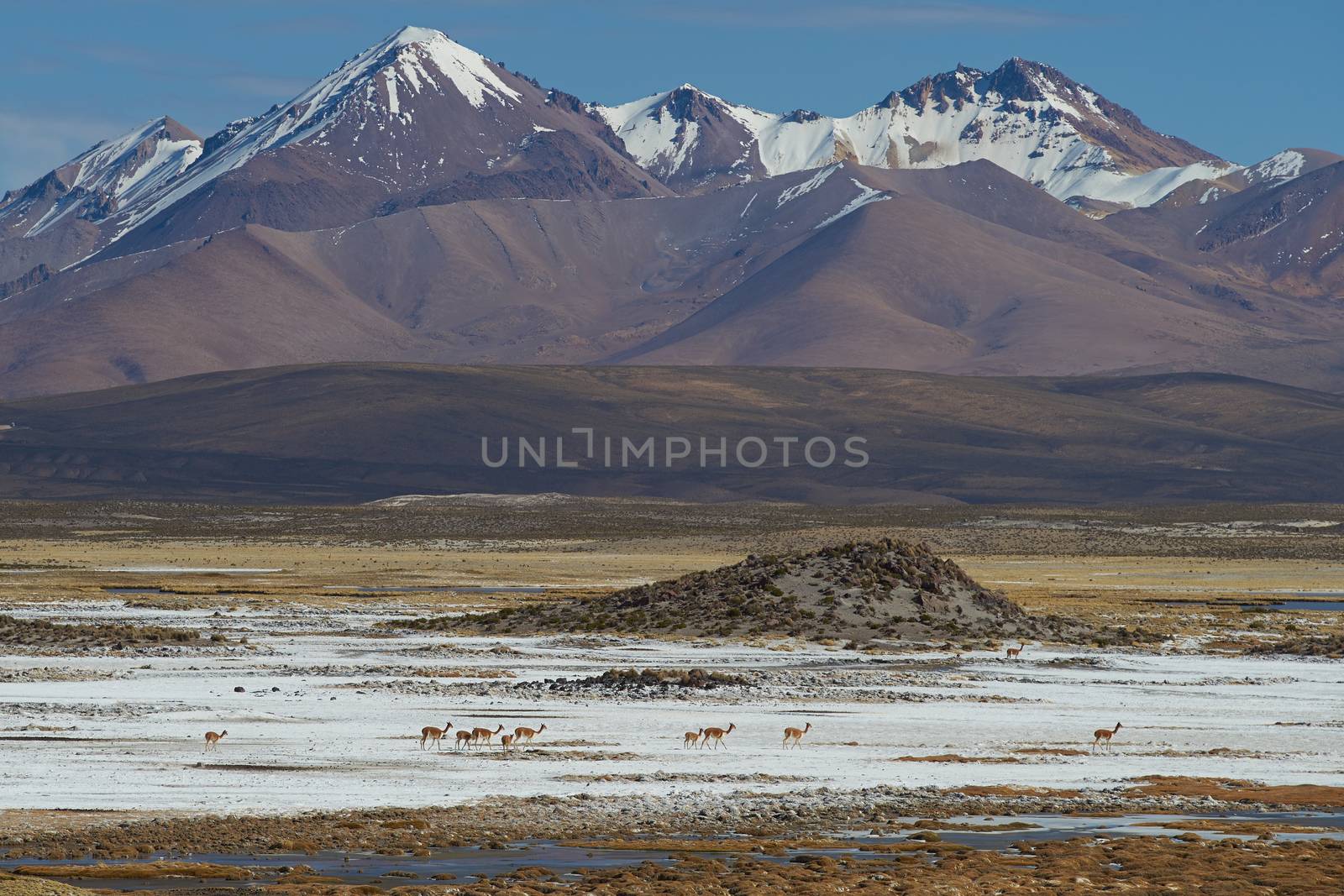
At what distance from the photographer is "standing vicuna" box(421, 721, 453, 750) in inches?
1118

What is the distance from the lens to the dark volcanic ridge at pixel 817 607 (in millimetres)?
51438

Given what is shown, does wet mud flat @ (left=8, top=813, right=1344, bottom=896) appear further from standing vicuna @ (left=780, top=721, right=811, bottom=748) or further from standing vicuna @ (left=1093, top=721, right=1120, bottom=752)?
standing vicuna @ (left=1093, top=721, right=1120, bottom=752)

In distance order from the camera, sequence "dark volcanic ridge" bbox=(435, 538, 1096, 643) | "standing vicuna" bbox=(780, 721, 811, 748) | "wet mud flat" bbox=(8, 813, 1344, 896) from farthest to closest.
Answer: "dark volcanic ridge" bbox=(435, 538, 1096, 643) → "standing vicuna" bbox=(780, 721, 811, 748) → "wet mud flat" bbox=(8, 813, 1344, 896)

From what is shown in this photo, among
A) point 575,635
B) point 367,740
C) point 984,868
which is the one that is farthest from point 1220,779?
point 575,635

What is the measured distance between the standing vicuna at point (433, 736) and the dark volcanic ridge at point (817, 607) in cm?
2148

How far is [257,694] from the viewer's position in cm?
3597

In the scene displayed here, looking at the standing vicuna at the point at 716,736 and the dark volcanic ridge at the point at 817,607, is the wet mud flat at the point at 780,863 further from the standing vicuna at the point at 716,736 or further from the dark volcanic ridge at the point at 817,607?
the dark volcanic ridge at the point at 817,607

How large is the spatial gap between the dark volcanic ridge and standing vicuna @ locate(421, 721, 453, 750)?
846 inches

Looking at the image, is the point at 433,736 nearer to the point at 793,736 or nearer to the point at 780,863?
the point at 793,736

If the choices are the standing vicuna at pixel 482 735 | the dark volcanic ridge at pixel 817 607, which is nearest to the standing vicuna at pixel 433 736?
the standing vicuna at pixel 482 735

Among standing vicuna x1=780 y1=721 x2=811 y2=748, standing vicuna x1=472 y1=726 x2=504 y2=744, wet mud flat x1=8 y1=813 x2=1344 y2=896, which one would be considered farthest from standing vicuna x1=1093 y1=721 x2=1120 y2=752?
standing vicuna x1=472 y1=726 x2=504 y2=744

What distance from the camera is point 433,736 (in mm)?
29766

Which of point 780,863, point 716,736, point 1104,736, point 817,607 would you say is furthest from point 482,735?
point 817,607

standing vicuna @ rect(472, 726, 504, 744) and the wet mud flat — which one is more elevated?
standing vicuna @ rect(472, 726, 504, 744)
